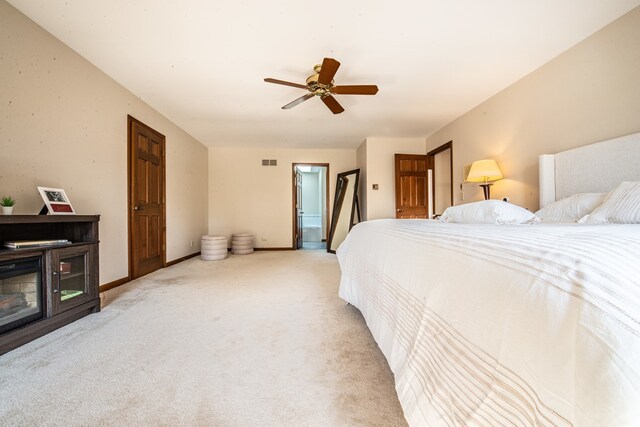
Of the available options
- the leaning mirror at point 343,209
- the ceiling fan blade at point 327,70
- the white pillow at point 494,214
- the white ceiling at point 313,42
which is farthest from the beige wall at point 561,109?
the leaning mirror at point 343,209

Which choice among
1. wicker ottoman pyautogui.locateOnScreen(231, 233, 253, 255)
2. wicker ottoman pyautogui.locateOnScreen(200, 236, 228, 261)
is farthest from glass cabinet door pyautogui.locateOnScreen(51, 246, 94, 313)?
wicker ottoman pyautogui.locateOnScreen(231, 233, 253, 255)

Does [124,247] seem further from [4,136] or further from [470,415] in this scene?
[470,415]

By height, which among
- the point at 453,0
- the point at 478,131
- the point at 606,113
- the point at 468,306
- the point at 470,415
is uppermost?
the point at 453,0

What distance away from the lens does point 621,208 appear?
1.56 meters

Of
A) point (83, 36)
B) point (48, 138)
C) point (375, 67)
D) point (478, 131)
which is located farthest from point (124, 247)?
point (478, 131)

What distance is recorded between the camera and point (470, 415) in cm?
62

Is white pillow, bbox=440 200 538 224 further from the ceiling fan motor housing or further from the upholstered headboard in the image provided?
the ceiling fan motor housing

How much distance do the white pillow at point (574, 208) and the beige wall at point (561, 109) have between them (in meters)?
0.64

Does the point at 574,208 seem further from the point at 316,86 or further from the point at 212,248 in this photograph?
the point at 212,248

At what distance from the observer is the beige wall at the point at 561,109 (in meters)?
2.02

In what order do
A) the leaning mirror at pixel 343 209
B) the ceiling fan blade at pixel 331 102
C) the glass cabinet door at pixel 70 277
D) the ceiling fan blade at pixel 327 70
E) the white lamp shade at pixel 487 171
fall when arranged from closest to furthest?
the glass cabinet door at pixel 70 277
the ceiling fan blade at pixel 327 70
the ceiling fan blade at pixel 331 102
the white lamp shade at pixel 487 171
the leaning mirror at pixel 343 209

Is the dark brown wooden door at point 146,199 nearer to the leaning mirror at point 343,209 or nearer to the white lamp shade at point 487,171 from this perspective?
the leaning mirror at point 343,209

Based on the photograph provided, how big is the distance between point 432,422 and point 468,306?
35 cm

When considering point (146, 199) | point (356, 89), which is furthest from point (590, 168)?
point (146, 199)
